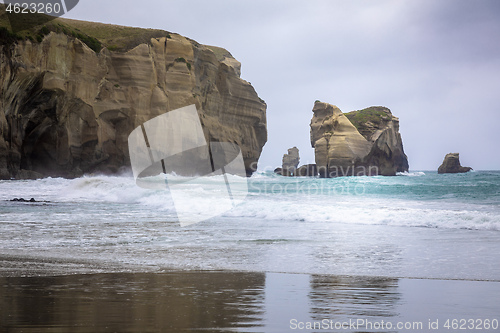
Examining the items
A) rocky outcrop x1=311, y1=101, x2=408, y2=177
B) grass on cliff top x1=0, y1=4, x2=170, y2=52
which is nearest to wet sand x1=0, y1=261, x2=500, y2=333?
grass on cliff top x1=0, y1=4, x2=170, y2=52

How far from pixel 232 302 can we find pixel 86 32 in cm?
5166

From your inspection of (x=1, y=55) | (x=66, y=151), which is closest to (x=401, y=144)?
(x=66, y=151)

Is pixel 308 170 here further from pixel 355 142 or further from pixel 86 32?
pixel 86 32

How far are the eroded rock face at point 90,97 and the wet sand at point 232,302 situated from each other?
101 feet

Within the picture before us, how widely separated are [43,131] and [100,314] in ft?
134

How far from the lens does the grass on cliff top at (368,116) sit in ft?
258

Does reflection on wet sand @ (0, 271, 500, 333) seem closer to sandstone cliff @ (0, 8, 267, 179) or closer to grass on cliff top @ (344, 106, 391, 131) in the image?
sandstone cliff @ (0, 8, 267, 179)

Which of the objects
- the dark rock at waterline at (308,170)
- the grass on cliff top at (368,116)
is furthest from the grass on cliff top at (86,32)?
the grass on cliff top at (368,116)

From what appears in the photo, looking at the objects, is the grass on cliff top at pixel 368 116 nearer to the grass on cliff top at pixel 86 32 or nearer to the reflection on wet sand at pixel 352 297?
the grass on cliff top at pixel 86 32

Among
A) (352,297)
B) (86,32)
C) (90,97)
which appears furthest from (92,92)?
(352,297)

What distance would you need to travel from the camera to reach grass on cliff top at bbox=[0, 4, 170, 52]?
35.3m

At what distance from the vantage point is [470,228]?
11891mm

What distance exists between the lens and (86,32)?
1983 inches

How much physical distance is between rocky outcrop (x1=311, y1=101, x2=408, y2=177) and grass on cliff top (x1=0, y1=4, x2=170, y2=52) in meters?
29.0
